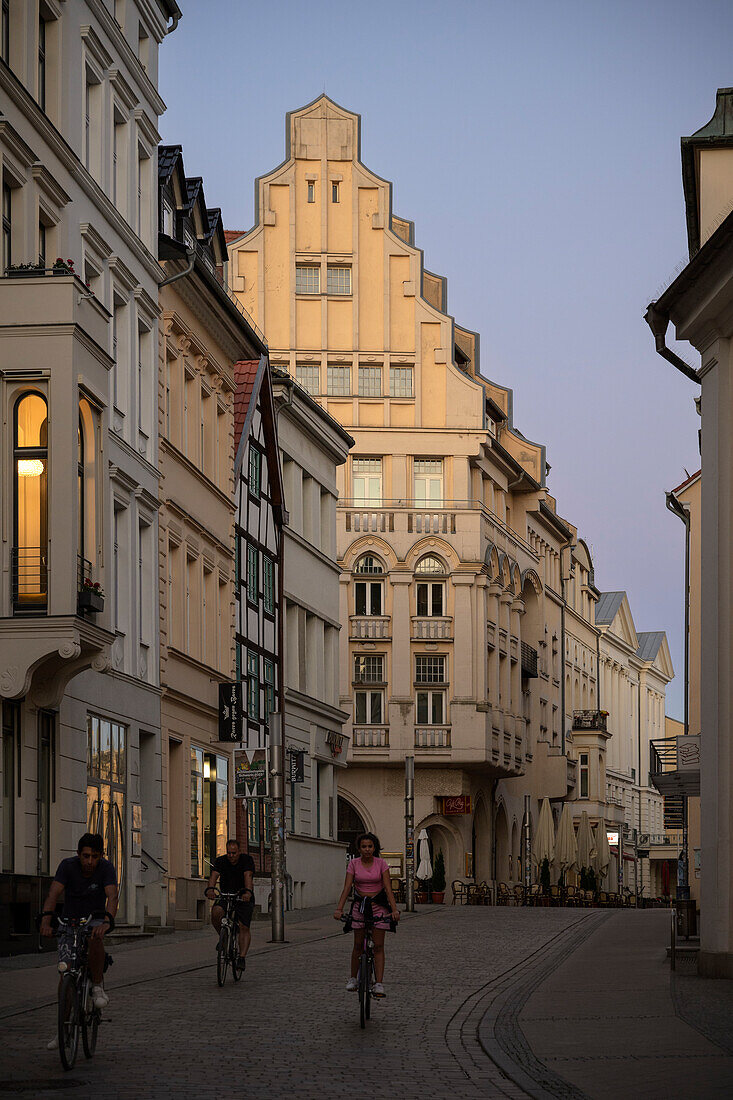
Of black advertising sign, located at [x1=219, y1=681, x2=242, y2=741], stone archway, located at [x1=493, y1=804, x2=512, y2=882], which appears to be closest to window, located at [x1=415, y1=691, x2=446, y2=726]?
stone archway, located at [x1=493, y1=804, x2=512, y2=882]

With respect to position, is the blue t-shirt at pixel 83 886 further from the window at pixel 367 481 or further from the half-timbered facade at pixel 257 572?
the window at pixel 367 481

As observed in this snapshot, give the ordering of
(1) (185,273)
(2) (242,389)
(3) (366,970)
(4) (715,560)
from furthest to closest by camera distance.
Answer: (2) (242,389) < (1) (185,273) < (4) (715,560) < (3) (366,970)

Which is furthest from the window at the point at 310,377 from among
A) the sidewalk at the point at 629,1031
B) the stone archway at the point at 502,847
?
the sidewalk at the point at 629,1031

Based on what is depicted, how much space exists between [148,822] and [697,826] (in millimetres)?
13486

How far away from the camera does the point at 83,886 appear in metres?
13.4

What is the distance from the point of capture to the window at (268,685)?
148 ft

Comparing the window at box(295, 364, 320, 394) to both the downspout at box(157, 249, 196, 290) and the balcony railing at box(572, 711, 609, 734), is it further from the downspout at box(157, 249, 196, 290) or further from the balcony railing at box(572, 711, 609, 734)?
the balcony railing at box(572, 711, 609, 734)

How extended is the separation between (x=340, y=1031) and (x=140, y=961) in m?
9.53

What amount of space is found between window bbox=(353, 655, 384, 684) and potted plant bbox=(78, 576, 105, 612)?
43.5 metres

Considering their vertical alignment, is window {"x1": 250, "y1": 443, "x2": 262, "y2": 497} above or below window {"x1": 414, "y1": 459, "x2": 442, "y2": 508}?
below

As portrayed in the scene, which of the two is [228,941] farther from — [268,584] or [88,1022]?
[268,584]

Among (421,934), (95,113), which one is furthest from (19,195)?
(421,934)

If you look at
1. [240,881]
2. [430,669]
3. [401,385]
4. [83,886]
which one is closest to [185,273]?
[240,881]

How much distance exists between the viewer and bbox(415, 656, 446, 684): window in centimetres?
6969
